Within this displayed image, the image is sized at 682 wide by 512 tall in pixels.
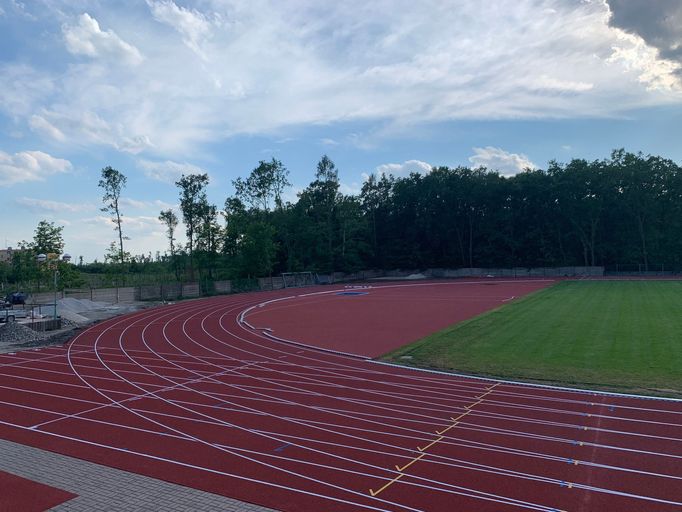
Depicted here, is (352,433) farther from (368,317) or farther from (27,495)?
(368,317)

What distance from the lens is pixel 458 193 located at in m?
77.9

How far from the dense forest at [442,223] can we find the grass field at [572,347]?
3861cm

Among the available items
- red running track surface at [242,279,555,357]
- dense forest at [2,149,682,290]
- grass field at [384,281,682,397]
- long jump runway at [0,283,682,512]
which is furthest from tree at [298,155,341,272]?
long jump runway at [0,283,682,512]

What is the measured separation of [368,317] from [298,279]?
33645 millimetres

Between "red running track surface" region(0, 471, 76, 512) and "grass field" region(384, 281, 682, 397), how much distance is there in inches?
457

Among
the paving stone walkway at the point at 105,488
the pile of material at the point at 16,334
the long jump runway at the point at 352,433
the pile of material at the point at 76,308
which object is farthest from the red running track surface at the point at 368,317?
the pile of material at the point at 16,334

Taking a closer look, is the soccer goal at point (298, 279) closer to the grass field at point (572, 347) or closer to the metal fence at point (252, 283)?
the metal fence at point (252, 283)

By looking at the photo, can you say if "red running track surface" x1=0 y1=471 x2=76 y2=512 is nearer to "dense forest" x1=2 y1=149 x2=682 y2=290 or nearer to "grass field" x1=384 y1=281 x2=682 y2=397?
"grass field" x1=384 y1=281 x2=682 y2=397

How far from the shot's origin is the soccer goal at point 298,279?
61.3 m

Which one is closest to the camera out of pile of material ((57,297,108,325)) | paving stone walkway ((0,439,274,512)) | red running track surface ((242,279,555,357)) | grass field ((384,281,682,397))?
paving stone walkway ((0,439,274,512))

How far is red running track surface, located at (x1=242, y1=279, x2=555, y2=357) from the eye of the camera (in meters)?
22.4

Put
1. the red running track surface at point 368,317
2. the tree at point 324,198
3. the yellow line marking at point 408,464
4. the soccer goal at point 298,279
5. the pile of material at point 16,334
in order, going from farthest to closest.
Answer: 1. the tree at point 324,198
2. the soccer goal at point 298,279
3. the pile of material at point 16,334
4. the red running track surface at point 368,317
5. the yellow line marking at point 408,464

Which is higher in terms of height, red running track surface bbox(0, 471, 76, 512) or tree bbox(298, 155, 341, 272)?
tree bbox(298, 155, 341, 272)

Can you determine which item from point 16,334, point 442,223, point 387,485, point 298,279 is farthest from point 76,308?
point 442,223
